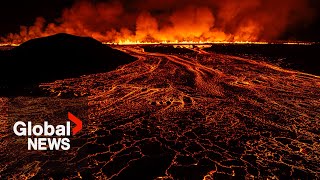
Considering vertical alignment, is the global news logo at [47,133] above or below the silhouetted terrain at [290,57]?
below

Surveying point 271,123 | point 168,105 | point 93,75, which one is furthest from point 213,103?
point 93,75

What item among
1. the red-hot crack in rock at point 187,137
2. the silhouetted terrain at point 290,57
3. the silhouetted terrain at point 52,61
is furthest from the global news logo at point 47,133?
the silhouetted terrain at point 290,57

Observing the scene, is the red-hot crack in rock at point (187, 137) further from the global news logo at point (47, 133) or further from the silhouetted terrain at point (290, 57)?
the silhouetted terrain at point (290, 57)

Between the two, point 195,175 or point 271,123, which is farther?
point 271,123

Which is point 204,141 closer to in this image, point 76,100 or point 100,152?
point 100,152

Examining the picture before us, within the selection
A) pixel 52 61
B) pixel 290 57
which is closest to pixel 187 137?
pixel 52 61

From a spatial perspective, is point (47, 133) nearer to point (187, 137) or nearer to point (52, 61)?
point (187, 137)
